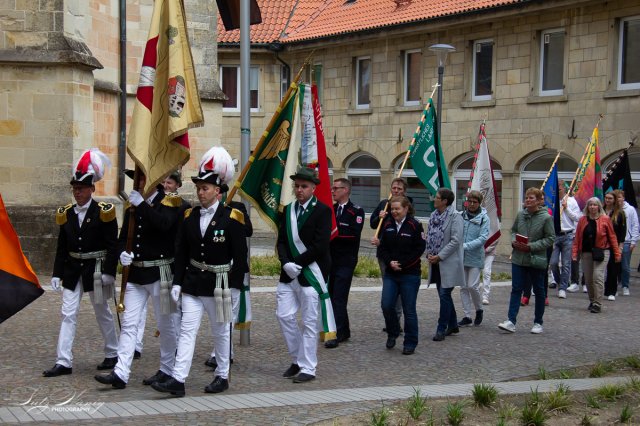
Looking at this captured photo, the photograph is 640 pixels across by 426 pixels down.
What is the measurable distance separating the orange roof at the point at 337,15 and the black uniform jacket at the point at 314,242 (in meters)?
18.6

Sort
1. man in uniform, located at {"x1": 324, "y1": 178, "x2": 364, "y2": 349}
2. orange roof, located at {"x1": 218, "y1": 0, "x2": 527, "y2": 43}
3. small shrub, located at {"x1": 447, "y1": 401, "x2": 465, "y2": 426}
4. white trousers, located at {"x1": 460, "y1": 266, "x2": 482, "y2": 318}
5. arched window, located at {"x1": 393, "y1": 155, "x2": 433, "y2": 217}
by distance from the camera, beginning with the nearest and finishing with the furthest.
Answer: small shrub, located at {"x1": 447, "y1": 401, "x2": 465, "y2": 426}
man in uniform, located at {"x1": 324, "y1": 178, "x2": 364, "y2": 349}
white trousers, located at {"x1": 460, "y1": 266, "x2": 482, "y2": 318}
orange roof, located at {"x1": 218, "y1": 0, "x2": 527, "y2": 43}
arched window, located at {"x1": 393, "y1": 155, "x2": 433, "y2": 217}

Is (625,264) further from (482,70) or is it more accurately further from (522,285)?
(482,70)

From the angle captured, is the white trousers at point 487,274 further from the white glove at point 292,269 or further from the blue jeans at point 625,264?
the white glove at point 292,269

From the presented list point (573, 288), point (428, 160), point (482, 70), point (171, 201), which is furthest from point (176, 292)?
point (482, 70)

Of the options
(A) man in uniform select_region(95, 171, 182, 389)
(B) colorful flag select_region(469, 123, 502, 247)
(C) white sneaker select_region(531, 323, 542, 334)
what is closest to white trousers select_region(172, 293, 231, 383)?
(A) man in uniform select_region(95, 171, 182, 389)

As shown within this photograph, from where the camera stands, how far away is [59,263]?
28.7ft

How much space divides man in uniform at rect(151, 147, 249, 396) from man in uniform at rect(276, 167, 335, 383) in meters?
0.77

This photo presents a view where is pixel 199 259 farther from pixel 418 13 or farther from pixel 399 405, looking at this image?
pixel 418 13

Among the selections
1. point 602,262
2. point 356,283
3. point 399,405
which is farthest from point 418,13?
point 399,405

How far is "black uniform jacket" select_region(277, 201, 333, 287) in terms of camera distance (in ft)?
28.9

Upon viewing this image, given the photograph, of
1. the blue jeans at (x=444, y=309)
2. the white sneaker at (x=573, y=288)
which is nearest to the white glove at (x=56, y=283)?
the blue jeans at (x=444, y=309)

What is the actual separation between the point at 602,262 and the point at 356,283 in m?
4.78

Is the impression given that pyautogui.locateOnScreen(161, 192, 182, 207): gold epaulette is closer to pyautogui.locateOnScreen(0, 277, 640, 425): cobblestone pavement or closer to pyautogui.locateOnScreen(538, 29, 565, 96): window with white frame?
pyautogui.locateOnScreen(0, 277, 640, 425): cobblestone pavement

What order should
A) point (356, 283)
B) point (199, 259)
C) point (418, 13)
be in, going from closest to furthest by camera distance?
1. point (199, 259)
2. point (356, 283)
3. point (418, 13)
